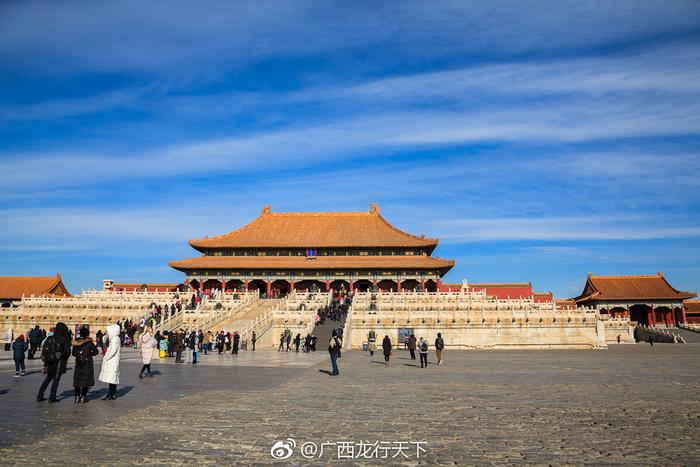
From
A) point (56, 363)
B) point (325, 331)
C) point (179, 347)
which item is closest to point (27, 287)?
point (325, 331)

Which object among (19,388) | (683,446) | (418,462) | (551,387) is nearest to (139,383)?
(19,388)

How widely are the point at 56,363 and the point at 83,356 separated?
63 cm

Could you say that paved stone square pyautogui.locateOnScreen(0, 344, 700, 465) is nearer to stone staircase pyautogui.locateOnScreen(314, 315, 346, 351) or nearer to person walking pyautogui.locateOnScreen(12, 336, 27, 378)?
person walking pyautogui.locateOnScreen(12, 336, 27, 378)

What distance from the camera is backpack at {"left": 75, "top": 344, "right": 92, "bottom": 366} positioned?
1037 centimetres

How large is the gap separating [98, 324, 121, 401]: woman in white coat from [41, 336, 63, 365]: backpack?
33.6 inches

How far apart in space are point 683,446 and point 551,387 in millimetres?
6425

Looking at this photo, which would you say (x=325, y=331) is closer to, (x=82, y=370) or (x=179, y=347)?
(x=179, y=347)

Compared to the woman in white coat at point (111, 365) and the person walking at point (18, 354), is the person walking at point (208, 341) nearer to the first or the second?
the person walking at point (18, 354)

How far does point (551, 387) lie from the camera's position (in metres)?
13.4

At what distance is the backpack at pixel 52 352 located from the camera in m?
10.4

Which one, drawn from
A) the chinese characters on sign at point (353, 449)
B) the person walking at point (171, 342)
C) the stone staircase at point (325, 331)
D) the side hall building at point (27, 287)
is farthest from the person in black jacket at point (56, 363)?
the side hall building at point (27, 287)

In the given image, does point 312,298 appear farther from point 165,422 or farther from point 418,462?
point 418,462

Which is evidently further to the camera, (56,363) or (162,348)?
→ (162,348)

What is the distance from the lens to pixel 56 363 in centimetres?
1052
